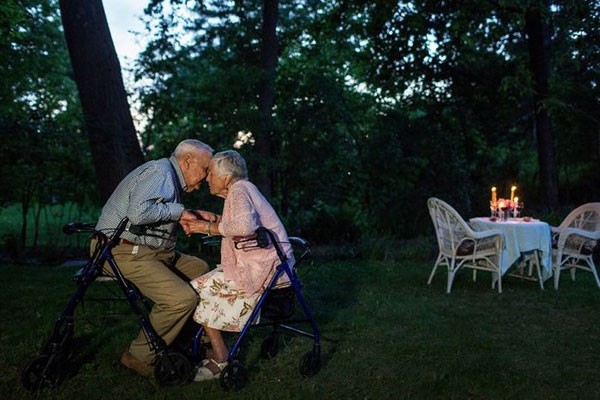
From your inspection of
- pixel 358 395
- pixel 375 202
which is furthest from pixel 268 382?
pixel 375 202

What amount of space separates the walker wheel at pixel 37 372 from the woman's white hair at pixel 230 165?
151 cm

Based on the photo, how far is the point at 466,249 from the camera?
6.93 metres

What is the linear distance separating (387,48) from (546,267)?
27.1 ft

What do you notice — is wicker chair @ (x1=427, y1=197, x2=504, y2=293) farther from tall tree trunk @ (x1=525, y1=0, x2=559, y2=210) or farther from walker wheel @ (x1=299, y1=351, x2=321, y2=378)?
tall tree trunk @ (x1=525, y1=0, x2=559, y2=210)

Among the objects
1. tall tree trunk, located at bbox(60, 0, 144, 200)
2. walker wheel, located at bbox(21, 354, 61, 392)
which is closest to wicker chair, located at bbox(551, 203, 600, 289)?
tall tree trunk, located at bbox(60, 0, 144, 200)

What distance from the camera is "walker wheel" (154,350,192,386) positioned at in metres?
3.61

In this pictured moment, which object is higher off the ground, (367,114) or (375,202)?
(367,114)

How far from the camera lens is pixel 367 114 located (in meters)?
13.2

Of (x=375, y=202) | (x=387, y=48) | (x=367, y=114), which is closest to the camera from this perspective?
(x=375, y=202)

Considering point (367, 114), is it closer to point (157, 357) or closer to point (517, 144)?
point (517, 144)

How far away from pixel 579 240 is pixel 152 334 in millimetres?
5792

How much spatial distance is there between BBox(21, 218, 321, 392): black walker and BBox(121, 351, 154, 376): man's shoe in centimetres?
17

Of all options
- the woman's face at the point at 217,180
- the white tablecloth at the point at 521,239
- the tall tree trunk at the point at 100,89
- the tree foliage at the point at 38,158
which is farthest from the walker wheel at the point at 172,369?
the tree foliage at the point at 38,158

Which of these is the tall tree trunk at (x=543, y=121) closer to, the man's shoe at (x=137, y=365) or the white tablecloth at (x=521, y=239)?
the white tablecloth at (x=521, y=239)
